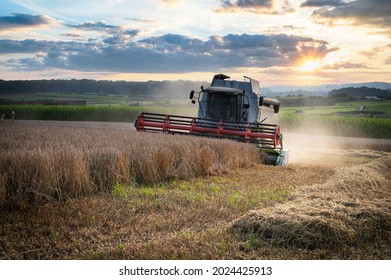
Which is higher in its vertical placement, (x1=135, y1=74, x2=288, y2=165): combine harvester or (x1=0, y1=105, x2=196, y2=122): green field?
(x1=135, y1=74, x2=288, y2=165): combine harvester

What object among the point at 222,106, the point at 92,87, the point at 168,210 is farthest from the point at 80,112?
the point at 168,210

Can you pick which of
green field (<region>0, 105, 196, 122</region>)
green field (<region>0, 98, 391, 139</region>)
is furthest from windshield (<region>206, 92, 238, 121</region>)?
green field (<region>0, 105, 196, 122</region>)

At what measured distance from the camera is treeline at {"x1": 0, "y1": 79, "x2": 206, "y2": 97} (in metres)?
21.3

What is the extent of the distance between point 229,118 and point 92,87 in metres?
17.8

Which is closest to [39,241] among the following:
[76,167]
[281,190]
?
[76,167]

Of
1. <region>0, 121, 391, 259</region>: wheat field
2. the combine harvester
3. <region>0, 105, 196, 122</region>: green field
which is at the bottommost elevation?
<region>0, 105, 196, 122</region>: green field

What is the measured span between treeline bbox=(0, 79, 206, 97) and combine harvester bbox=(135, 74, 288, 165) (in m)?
1.76

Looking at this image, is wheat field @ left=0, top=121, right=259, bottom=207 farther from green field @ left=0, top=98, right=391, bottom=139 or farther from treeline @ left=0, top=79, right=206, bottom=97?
green field @ left=0, top=98, right=391, bottom=139

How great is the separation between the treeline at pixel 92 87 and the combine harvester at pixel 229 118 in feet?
5.77

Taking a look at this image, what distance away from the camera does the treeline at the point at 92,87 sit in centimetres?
2127

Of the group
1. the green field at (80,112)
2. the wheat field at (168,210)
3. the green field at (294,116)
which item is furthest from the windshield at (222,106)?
the green field at (80,112)

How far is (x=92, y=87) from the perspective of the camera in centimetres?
3522

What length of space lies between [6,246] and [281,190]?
6.13 metres

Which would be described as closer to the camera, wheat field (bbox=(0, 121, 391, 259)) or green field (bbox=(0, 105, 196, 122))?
wheat field (bbox=(0, 121, 391, 259))
